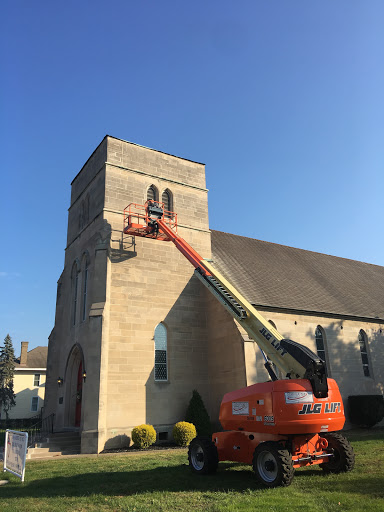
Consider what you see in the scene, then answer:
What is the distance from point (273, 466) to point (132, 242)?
13.0 meters

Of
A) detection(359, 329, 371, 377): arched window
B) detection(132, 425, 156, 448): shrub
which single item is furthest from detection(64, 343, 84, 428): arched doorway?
detection(359, 329, 371, 377): arched window

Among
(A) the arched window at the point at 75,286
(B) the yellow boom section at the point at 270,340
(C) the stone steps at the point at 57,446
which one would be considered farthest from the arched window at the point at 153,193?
(C) the stone steps at the point at 57,446

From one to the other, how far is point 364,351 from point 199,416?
1097 cm

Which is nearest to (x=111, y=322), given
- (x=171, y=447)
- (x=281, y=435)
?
(x=171, y=447)

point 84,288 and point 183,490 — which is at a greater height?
point 84,288

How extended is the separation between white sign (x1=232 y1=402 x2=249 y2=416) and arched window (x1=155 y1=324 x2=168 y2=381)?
9116 millimetres

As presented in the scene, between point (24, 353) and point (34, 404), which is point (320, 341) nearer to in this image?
point (34, 404)

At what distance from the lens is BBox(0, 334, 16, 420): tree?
38375 millimetres

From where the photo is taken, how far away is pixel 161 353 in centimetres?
1841

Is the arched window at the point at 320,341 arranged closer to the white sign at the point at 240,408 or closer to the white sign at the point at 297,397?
the white sign at the point at 240,408

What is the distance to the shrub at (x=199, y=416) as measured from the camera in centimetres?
1722

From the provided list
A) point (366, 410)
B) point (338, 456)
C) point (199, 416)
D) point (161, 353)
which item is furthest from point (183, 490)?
point (366, 410)

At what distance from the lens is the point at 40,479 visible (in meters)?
9.90

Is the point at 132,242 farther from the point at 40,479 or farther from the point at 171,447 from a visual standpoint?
the point at 40,479
